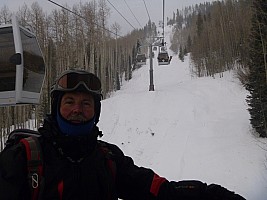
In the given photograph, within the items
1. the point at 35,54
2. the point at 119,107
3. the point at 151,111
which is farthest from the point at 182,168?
the point at 119,107

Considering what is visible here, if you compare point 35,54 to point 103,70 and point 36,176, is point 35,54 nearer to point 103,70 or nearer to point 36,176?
point 36,176

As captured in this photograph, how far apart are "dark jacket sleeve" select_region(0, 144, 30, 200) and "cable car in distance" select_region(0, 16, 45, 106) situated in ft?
11.3

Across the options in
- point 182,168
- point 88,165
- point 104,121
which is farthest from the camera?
point 104,121

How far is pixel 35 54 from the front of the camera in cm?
571

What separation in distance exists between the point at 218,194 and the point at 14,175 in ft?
3.31

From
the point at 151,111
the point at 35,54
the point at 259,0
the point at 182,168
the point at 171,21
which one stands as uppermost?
the point at 171,21

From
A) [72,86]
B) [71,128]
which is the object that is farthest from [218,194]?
[72,86]

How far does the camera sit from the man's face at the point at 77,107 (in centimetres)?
162

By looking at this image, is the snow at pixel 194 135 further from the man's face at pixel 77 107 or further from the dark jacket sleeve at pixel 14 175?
the dark jacket sleeve at pixel 14 175

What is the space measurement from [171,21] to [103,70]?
513 ft

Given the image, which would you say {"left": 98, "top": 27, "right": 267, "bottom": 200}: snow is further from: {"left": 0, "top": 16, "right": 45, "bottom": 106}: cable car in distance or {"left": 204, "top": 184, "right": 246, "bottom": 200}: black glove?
{"left": 204, "top": 184, "right": 246, "bottom": 200}: black glove

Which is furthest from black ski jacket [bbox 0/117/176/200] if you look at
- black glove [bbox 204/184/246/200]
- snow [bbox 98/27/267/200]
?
snow [bbox 98/27/267/200]

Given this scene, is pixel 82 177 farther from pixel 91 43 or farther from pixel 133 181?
pixel 91 43

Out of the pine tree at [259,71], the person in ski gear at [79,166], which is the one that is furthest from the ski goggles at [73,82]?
the pine tree at [259,71]
